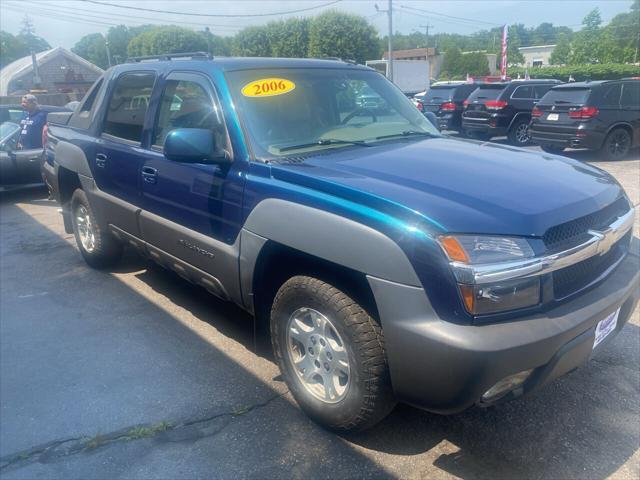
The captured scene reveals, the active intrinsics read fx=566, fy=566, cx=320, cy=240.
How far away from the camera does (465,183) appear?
272 centimetres

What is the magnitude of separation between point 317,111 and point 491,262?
183 cm

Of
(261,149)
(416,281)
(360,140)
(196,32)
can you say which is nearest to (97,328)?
(261,149)

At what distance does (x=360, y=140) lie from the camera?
11.9ft

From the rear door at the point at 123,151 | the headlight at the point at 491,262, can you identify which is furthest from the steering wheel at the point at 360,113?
the headlight at the point at 491,262

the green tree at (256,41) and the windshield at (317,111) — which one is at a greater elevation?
the green tree at (256,41)

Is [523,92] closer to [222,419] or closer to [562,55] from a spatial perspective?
[222,419]

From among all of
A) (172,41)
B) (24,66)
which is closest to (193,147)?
(24,66)

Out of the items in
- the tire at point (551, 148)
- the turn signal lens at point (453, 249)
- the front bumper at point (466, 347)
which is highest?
the turn signal lens at point (453, 249)

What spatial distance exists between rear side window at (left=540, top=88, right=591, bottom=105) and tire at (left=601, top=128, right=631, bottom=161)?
96cm

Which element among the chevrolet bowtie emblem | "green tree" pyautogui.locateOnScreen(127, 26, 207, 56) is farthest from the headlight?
"green tree" pyautogui.locateOnScreen(127, 26, 207, 56)

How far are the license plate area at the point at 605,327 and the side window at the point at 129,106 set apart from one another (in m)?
3.31

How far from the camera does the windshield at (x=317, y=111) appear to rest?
3422mm

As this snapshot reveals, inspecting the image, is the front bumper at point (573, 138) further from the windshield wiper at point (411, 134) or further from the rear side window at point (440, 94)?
the windshield wiper at point (411, 134)

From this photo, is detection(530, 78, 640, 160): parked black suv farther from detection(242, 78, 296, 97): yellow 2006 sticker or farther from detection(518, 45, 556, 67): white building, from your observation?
detection(518, 45, 556, 67): white building
